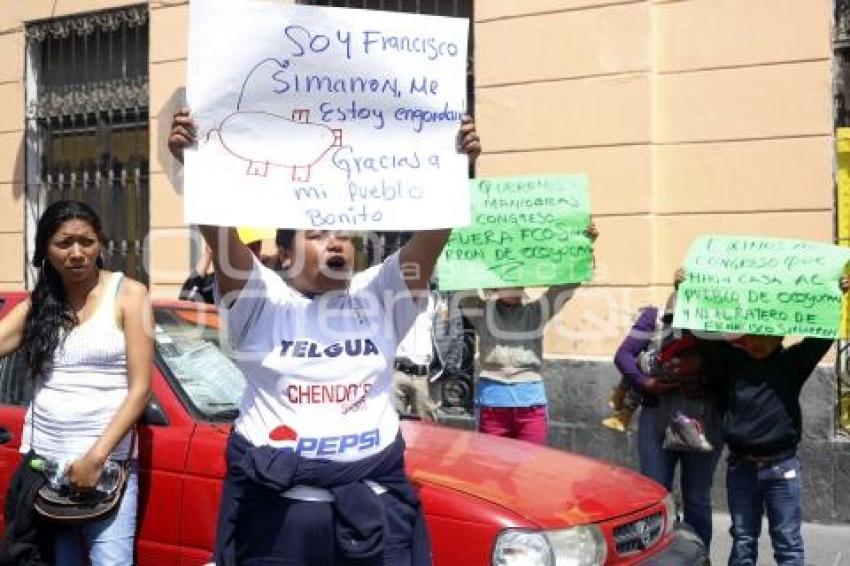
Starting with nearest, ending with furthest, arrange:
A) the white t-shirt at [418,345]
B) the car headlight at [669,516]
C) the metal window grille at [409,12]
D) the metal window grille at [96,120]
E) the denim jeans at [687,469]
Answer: the car headlight at [669,516], the denim jeans at [687,469], the white t-shirt at [418,345], the metal window grille at [409,12], the metal window grille at [96,120]

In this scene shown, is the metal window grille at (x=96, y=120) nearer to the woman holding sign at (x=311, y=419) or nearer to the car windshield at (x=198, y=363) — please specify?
the car windshield at (x=198, y=363)

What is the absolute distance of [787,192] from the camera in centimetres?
723

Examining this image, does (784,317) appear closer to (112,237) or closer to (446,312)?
(446,312)

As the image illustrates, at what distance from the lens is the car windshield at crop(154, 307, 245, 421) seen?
13.7 feet

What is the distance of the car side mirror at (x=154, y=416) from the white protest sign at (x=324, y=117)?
4.46ft

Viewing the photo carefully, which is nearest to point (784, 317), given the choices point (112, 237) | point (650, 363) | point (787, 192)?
point (650, 363)

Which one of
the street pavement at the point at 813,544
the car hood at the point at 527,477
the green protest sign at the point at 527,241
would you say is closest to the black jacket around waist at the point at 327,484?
the car hood at the point at 527,477

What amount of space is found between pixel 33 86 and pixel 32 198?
3.75 feet

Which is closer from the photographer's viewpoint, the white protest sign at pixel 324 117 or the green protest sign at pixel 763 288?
the white protest sign at pixel 324 117

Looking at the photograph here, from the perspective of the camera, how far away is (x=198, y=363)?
441 cm

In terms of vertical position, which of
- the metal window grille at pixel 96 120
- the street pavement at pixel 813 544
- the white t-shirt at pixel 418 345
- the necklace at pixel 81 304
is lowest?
the street pavement at pixel 813 544

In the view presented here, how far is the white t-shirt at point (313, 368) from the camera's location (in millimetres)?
2844

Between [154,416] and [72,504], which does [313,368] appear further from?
[154,416]

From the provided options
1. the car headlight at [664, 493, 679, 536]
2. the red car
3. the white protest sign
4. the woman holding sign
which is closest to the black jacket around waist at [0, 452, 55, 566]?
the red car
